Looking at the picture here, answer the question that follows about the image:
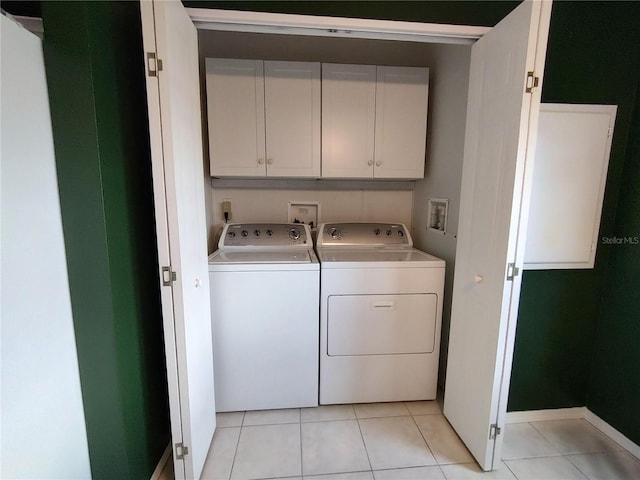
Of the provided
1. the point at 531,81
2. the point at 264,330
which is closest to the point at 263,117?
the point at 264,330

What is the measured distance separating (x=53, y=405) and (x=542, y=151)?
2.35 metres

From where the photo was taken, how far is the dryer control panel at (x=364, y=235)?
7.47ft

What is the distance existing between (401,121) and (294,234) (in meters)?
1.13

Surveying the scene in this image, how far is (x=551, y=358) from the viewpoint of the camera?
5.83ft

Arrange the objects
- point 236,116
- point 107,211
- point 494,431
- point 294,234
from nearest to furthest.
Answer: point 107,211 → point 494,431 → point 236,116 → point 294,234

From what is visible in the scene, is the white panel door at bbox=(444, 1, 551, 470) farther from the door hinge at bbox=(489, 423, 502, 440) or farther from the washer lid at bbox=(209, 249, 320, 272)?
the washer lid at bbox=(209, 249, 320, 272)

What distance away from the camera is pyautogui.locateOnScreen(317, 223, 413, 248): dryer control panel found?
2277 mm

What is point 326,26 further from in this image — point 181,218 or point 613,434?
point 613,434

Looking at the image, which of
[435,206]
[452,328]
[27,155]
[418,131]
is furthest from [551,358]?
[27,155]

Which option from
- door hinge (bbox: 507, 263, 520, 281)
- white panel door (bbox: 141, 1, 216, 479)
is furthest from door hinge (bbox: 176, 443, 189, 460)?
door hinge (bbox: 507, 263, 520, 281)

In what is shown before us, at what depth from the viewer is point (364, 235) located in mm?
2316

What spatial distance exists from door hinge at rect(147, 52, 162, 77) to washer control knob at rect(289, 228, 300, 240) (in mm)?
1359

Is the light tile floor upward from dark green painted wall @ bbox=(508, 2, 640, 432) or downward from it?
downward

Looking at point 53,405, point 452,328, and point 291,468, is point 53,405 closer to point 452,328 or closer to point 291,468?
point 291,468
